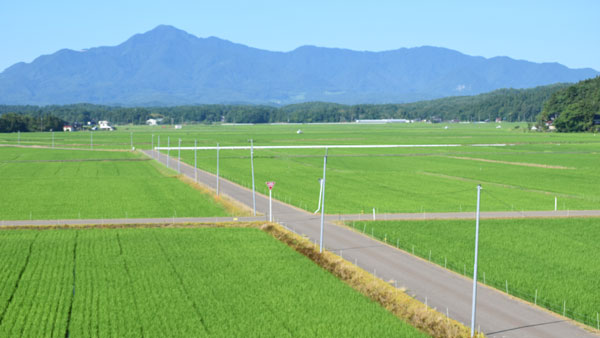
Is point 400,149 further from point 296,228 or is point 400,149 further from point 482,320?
point 482,320

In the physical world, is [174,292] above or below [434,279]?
below

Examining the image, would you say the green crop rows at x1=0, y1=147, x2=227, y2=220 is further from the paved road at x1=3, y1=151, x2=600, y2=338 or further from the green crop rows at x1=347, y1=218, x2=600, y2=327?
the green crop rows at x1=347, y1=218, x2=600, y2=327

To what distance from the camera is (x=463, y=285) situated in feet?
98.7

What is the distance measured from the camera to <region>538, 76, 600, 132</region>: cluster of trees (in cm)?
17688

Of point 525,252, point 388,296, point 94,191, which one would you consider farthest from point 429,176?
point 388,296

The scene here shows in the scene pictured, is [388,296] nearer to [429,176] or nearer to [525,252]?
[525,252]

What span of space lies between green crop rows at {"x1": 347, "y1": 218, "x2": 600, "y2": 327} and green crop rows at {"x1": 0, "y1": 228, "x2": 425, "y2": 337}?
671cm

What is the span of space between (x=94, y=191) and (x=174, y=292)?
130 ft

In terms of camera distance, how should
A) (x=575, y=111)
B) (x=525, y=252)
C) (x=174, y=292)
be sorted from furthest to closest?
1. (x=575, y=111)
2. (x=525, y=252)
3. (x=174, y=292)

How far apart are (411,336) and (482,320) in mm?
3537

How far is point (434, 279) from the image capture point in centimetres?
3091

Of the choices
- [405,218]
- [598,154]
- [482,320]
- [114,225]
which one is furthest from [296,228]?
[598,154]

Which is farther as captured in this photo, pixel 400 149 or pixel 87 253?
pixel 400 149

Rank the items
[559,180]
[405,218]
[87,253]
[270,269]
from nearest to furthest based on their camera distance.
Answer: [270,269] < [87,253] < [405,218] < [559,180]
